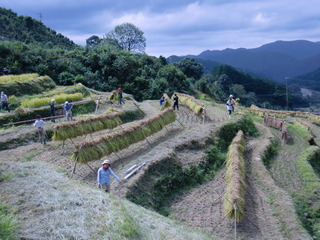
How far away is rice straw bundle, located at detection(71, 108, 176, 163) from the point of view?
12922 millimetres

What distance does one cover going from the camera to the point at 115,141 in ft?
47.6

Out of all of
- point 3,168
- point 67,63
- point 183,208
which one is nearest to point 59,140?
point 3,168

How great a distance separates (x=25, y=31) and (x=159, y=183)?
59654mm

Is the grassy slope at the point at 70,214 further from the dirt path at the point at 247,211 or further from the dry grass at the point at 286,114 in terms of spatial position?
the dry grass at the point at 286,114

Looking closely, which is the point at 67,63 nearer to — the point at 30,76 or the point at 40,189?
the point at 30,76

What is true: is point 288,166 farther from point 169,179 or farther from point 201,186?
point 169,179

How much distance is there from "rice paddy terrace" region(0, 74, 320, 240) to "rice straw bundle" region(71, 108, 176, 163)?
0.14ft

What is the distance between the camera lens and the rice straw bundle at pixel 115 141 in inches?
509

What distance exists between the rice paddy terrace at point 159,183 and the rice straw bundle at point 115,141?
4 cm

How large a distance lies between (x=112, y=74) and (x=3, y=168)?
3602 centimetres

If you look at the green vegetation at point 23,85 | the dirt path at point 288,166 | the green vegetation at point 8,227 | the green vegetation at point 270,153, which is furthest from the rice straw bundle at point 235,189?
the green vegetation at point 23,85

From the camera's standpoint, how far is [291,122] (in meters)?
30.0

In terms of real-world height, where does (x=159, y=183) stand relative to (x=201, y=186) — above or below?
above

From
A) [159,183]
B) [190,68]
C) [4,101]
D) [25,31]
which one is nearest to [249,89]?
[190,68]
